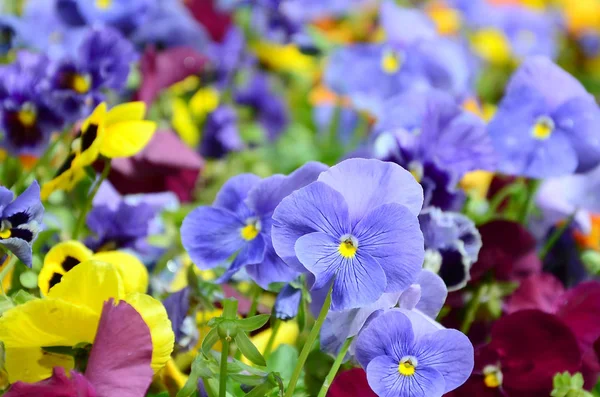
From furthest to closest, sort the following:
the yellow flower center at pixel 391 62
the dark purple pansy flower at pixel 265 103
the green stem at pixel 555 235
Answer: the dark purple pansy flower at pixel 265 103
the yellow flower center at pixel 391 62
the green stem at pixel 555 235

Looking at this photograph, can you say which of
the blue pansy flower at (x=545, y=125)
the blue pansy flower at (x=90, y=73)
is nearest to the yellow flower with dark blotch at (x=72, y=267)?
the blue pansy flower at (x=90, y=73)

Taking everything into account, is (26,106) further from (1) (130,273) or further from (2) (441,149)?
(2) (441,149)

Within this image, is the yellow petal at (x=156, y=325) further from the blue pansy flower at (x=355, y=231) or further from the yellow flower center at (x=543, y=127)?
the yellow flower center at (x=543, y=127)

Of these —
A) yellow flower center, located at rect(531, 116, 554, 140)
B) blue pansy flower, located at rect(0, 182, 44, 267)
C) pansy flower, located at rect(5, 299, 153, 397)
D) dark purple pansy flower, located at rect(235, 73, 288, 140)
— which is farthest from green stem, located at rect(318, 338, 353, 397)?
dark purple pansy flower, located at rect(235, 73, 288, 140)

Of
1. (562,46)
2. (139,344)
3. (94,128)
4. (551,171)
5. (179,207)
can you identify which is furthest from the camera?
(562,46)

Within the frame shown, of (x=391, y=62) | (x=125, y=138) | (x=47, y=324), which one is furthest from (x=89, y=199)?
(x=391, y=62)

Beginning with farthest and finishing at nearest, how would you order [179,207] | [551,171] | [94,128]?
[179,207]
[551,171]
[94,128]

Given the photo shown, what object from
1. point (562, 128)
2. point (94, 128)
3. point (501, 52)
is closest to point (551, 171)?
point (562, 128)

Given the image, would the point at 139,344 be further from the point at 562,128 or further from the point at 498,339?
the point at 562,128
